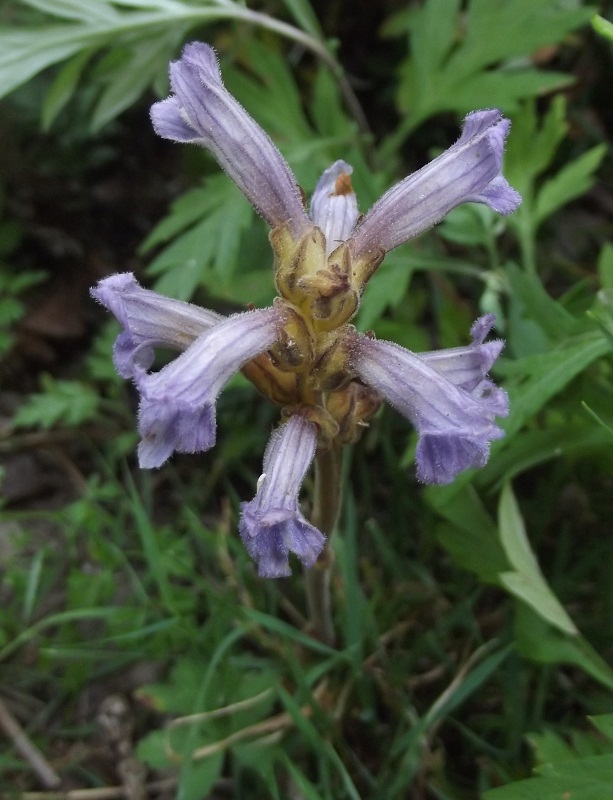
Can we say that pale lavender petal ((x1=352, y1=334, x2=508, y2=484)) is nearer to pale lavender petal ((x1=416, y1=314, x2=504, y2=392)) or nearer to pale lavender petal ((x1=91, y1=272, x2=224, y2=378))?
pale lavender petal ((x1=416, y1=314, x2=504, y2=392))

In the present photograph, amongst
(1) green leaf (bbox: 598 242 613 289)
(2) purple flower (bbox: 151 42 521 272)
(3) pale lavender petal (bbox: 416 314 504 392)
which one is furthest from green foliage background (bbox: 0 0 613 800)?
(2) purple flower (bbox: 151 42 521 272)

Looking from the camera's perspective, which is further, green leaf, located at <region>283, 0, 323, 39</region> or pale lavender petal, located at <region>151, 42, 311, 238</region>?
green leaf, located at <region>283, 0, 323, 39</region>

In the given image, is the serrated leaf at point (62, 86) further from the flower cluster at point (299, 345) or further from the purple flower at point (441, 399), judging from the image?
the purple flower at point (441, 399)

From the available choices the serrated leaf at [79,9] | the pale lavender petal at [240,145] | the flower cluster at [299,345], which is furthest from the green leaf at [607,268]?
the serrated leaf at [79,9]

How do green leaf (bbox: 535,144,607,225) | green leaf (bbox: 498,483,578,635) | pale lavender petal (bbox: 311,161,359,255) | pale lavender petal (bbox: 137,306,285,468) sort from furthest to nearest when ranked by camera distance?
green leaf (bbox: 535,144,607,225) → green leaf (bbox: 498,483,578,635) → pale lavender petal (bbox: 311,161,359,255) → pale lavender petal (bbox: 137,306,285,468)

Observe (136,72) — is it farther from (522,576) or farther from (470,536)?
(522,576)

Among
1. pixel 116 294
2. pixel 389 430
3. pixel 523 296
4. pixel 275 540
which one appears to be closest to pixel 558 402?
pixel 523 296

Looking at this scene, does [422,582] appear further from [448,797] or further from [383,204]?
[383,204]

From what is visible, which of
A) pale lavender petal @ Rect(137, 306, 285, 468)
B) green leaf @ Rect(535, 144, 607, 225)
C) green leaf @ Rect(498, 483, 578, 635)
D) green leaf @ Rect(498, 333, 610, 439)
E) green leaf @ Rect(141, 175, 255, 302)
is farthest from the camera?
green leaf @ Rect(535, 144, 607, 225)
